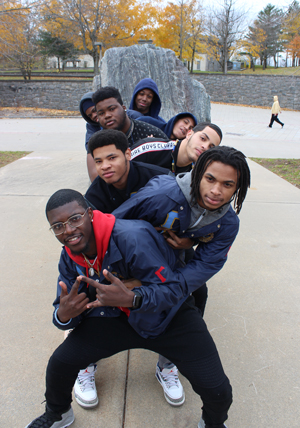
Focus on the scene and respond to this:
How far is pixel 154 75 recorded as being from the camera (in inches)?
236

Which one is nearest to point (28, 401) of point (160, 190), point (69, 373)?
point (69, 373)

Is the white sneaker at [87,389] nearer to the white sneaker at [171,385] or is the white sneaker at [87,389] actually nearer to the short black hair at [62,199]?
the white sneaker at [171,385]

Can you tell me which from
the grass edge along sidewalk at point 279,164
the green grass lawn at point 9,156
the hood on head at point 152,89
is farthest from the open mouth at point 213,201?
the green grass lawn at point 9,156

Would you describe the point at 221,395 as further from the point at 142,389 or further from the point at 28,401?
the point at 28,401

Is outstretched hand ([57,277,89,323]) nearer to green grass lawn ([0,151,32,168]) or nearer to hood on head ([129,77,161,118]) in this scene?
hood on head ([129,77,161,118])

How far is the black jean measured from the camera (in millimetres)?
1361

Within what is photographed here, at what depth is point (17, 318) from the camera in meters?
2.19

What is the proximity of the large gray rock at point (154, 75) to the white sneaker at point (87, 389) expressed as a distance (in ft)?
15.8

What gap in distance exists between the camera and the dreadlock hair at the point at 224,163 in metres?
1.49

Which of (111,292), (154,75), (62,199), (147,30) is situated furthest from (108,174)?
(147,30)

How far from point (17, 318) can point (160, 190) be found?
1.41m

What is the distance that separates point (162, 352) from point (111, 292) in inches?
17.0

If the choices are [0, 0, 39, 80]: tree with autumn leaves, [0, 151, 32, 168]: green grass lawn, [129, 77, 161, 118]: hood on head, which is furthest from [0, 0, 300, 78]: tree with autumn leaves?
[129, 77, 161, 118]: hood on head

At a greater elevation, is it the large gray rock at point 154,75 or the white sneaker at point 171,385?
the large gray rock at point 154,75
